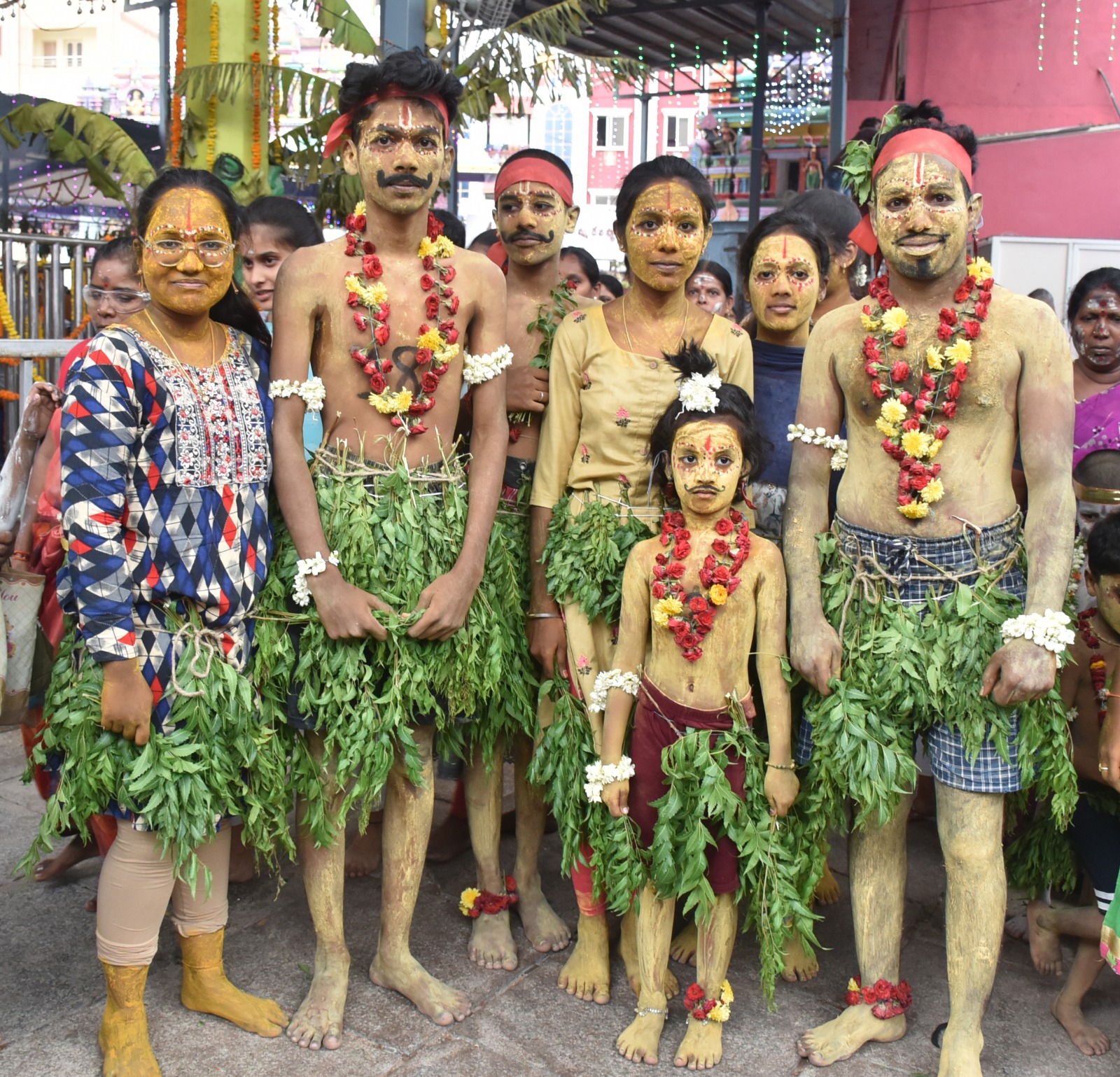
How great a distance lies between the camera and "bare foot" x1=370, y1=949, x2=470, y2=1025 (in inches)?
127

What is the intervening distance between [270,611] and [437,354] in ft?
2.86

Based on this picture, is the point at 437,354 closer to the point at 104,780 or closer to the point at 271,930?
the point at 104,780

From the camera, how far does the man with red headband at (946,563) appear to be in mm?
2910

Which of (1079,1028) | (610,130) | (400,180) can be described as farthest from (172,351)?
(610,130)

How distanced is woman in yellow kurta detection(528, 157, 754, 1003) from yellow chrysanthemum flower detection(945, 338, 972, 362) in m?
0.70

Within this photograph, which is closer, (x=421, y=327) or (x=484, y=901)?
(x=421, y=327)

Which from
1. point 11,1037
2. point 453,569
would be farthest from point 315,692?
point 11,1037

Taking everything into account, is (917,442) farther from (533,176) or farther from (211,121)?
(211,121)

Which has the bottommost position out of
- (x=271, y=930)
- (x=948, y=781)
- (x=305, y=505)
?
(x=271, y=930)

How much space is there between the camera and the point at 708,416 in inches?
123

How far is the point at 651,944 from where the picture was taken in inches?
124

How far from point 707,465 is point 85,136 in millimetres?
7244

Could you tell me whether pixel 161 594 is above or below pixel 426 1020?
above

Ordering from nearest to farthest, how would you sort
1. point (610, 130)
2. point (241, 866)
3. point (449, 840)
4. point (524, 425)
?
point (524, 425)
point (241, 866)
point (449, 840)
point (610, 130)
